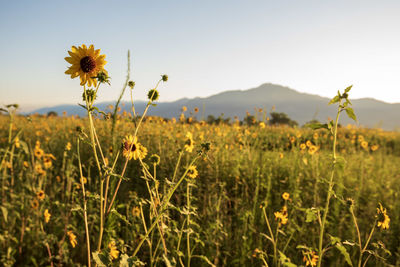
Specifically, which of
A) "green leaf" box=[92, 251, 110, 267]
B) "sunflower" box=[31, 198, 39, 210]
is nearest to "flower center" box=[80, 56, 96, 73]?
"green leaf" box=[92, 251, 110, 267]

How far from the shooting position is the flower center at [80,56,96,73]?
94 cm

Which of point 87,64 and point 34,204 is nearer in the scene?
point 87,64

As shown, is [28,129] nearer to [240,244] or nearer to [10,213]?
[10,213]

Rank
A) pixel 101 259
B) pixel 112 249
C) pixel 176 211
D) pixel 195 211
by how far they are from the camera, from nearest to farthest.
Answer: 1. pixel 101 259
2. pixel 112 249
3. pixel 195 211
4. pixel 176 211

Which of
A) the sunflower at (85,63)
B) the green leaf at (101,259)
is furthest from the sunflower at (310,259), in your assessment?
the sunflower at (85,63)

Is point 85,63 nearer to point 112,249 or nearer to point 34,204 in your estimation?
point 112,249

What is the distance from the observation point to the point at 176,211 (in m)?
2.68

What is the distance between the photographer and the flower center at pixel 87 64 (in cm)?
94

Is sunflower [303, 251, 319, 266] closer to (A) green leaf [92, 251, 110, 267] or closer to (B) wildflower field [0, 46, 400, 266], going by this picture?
(B) wildflower field [0, 46, 400, 266]

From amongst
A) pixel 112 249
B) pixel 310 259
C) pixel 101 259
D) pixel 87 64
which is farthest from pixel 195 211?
pixel 87 64

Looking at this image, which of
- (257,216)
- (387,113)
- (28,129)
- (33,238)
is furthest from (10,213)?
(387,113)

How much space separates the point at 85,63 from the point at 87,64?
11mm

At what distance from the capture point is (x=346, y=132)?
1011 centimetres

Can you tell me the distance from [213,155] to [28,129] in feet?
18.1
